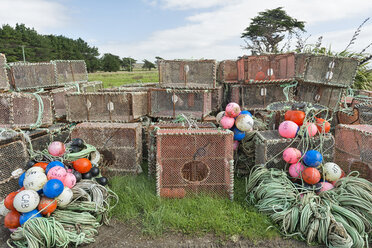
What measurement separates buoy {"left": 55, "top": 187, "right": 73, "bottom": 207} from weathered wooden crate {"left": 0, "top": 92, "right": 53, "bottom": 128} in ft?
5.82

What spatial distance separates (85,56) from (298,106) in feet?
207

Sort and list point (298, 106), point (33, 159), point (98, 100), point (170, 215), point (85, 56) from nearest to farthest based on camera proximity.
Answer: point (170, 215) → point (33, 159) → point (298, 106) → point (98, 100) → point (85, 56)

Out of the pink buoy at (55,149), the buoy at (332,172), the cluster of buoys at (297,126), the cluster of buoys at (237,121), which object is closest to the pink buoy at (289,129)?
the cluster of buoys at (297,126)

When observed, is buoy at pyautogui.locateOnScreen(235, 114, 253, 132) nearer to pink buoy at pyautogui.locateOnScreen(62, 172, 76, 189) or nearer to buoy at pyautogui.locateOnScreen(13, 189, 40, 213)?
pink buoy at pyautogui.locateOnScreen(62, 172, 76, 189)

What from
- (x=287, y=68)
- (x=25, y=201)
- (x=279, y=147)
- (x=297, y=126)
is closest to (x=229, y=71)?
(x=287, y=68)

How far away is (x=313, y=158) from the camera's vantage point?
318 centimetres

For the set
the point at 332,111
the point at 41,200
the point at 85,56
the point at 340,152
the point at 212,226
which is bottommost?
the point at 212,226

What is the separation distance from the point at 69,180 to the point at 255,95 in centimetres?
452

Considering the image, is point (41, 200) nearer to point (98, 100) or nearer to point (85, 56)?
point (98, 100)

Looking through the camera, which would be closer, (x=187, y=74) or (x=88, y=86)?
(x=187, y=74)

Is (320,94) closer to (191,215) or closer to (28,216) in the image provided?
(191,215)

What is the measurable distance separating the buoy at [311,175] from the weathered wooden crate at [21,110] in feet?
13.7

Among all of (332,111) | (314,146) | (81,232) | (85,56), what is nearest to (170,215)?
(81,232)

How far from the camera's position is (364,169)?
342 cm
